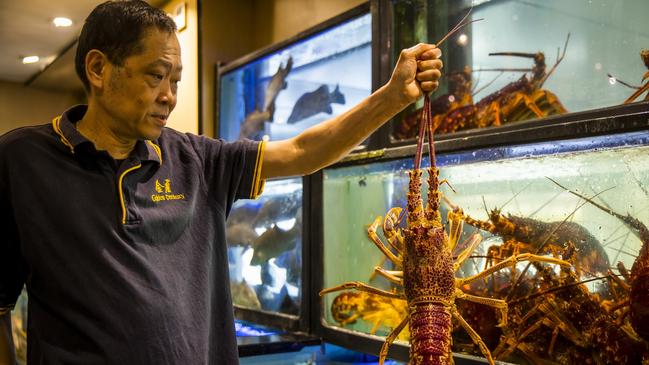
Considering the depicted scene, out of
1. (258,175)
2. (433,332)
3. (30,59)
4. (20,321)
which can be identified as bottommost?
(20,321)

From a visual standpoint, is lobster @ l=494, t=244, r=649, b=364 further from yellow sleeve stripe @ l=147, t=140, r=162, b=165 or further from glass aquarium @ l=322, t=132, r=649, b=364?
yellow sleeve stripe @ l=147, t=140, r=162, b=165

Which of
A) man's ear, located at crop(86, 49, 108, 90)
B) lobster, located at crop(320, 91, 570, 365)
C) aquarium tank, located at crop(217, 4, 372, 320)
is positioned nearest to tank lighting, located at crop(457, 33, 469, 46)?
aquarium tank, located at crop(217, 4, 372, 320)

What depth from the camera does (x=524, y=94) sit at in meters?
2.35

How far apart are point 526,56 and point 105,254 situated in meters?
1.70

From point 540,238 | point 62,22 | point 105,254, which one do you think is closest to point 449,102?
point 540,238

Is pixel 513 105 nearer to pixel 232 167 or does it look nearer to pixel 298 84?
pixel 232 167

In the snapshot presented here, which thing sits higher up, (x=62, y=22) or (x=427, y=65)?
(x=62, y=22)

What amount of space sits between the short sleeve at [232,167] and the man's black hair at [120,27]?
361 millimetres

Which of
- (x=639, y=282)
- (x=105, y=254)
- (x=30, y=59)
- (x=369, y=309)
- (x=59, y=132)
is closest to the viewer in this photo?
(x=105, y=254)

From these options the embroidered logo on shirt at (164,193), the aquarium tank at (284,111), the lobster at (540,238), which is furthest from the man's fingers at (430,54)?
the aquarium tank at (284,111)

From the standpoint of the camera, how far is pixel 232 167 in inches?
71.0

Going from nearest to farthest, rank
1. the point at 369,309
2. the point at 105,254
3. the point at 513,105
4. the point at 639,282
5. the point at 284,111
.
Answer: the point at 105,254
the point at 639,282
the point at 513,105
the point at 369,309
the point at 284,111

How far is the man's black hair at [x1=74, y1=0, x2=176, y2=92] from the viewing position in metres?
1.56

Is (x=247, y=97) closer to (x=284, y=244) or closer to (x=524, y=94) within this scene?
(x=284, y=244)
